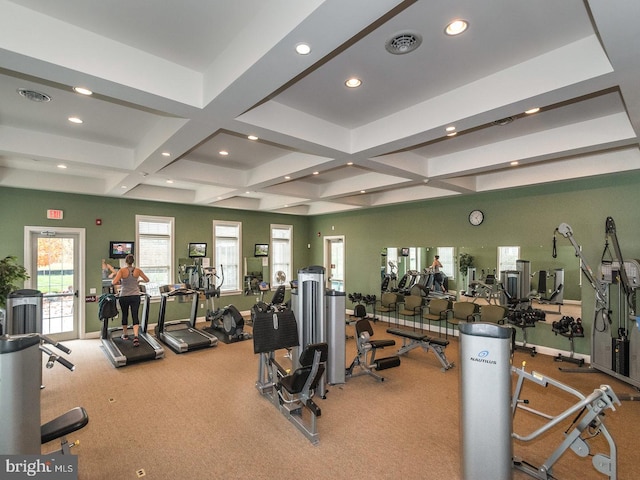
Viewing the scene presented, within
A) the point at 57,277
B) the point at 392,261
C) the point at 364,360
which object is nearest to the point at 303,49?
the point at 364,360

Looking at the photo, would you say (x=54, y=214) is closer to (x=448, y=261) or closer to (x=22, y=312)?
(x=22, y=312)

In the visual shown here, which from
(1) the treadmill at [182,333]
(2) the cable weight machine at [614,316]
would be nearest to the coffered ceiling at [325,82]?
(2) the cable weight machine at [614,316]

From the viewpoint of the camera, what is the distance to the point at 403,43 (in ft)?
7.59

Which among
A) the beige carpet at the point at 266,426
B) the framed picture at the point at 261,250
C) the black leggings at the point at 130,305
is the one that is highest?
the framed picture at the point at 261,250

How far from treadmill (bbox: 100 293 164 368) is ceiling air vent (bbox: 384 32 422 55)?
5.41 m

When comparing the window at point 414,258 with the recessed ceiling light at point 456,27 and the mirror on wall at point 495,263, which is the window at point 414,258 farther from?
the recessed ceiling light at point 456,27

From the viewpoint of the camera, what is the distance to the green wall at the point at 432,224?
511 cm

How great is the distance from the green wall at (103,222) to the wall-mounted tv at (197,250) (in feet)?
0.42

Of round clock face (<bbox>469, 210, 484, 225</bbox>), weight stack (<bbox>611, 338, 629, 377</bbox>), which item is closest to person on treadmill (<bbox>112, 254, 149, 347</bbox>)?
round clock face (<bbox>469, 210, 484, 225</bbox>)

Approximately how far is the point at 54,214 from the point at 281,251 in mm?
5382

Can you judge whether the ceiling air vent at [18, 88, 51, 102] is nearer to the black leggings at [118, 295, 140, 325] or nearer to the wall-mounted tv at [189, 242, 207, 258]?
the black leggings at [118, 295, 140, 325]

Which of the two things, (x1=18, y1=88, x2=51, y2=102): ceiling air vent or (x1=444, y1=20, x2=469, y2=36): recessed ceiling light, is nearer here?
(x1=444, y1=20, x2=469, y2=36): recessed ceiling light

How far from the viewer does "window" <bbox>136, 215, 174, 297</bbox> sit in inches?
291

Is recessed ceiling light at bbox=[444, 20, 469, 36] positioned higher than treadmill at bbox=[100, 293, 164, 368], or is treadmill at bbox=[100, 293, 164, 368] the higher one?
recessed ceiling light at bbox=[444, 20, 469, 36]
